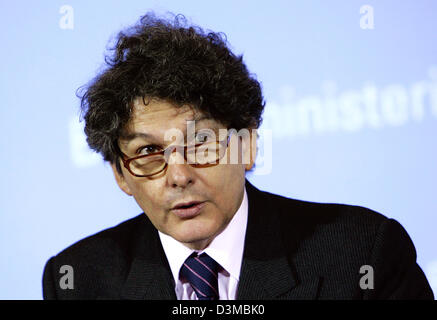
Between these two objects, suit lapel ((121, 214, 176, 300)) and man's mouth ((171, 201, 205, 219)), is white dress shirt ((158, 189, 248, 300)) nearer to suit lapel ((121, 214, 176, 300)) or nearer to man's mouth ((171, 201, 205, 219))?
suit lapel ((121, 214, 176, 300))

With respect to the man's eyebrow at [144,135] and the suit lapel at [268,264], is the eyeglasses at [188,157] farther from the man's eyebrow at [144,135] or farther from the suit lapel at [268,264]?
the suit lapel at [268,264]

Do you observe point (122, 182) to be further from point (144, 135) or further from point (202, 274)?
point (202, 274)

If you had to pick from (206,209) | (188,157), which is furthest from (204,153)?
(206,209)

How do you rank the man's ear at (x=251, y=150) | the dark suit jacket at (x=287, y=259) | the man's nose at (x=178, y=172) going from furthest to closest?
1. the man's ear at (x=251, y=150)
2. the dark suit jacket at (x=287, y=259)
3. the man's nose at (x=178, y=172)

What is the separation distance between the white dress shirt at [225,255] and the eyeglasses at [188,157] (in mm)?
241

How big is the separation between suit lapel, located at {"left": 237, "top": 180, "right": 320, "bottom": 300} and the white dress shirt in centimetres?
3

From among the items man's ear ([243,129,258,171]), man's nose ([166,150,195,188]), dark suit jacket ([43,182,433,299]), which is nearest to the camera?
man's nose ([166,150,195,188])

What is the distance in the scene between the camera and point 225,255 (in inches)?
73.0

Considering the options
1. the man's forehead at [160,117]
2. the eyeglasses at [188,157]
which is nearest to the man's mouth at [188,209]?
the eyeglasses at [188,157]

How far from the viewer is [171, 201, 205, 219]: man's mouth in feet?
5.60

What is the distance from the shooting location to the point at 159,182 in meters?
1.73

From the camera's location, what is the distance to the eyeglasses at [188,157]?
1.72 meters

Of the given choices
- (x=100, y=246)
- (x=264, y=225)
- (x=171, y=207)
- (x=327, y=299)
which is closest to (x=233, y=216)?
(x=264, y=225)

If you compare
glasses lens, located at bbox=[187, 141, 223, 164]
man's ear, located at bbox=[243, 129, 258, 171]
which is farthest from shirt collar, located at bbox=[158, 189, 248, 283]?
glasses lens, located at bbox=[187, 141, 223, 164]
